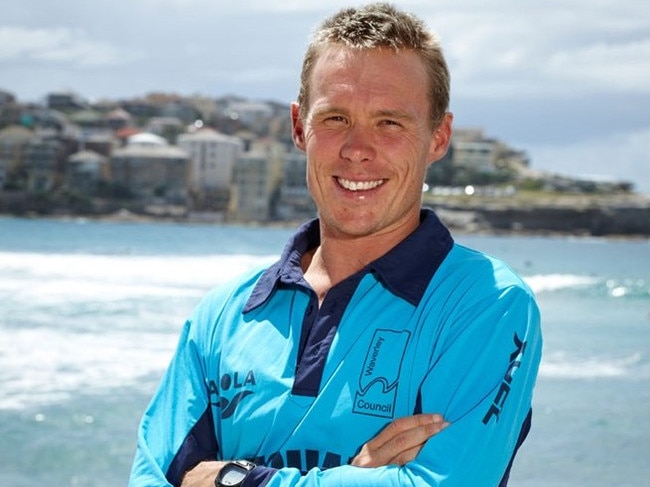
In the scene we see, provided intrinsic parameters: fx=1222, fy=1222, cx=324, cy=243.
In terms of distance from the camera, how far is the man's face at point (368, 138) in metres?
2.21

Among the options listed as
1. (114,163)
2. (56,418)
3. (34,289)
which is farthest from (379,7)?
(114,163)

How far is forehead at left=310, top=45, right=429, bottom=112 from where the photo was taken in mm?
2205

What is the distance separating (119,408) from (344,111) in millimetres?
8809

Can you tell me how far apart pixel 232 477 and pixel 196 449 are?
18cm

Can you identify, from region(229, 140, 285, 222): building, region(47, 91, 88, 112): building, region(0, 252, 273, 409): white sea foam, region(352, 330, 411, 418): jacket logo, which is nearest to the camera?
region(352, 330, 411, 418): jacket logo

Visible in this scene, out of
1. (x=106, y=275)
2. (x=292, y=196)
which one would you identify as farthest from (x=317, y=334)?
(x=292, y=196)

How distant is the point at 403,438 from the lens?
2.06m

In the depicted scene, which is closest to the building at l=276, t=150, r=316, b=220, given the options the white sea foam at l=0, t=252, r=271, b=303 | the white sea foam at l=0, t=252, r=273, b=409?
the white sea foam at l=0, t=252, r=271, b=303

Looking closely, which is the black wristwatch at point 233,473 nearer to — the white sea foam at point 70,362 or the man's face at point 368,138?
the man's face at point 368,138

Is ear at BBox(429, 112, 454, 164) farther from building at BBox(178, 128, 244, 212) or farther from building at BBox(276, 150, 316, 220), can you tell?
building at BBox(178, 128, 244, 212)

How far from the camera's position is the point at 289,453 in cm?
217

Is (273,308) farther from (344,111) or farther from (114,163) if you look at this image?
(114,163)

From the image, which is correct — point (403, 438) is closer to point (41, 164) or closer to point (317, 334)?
point (317, 334)

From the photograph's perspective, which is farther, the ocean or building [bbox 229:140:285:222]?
building [bbox 229:140:285:222]
